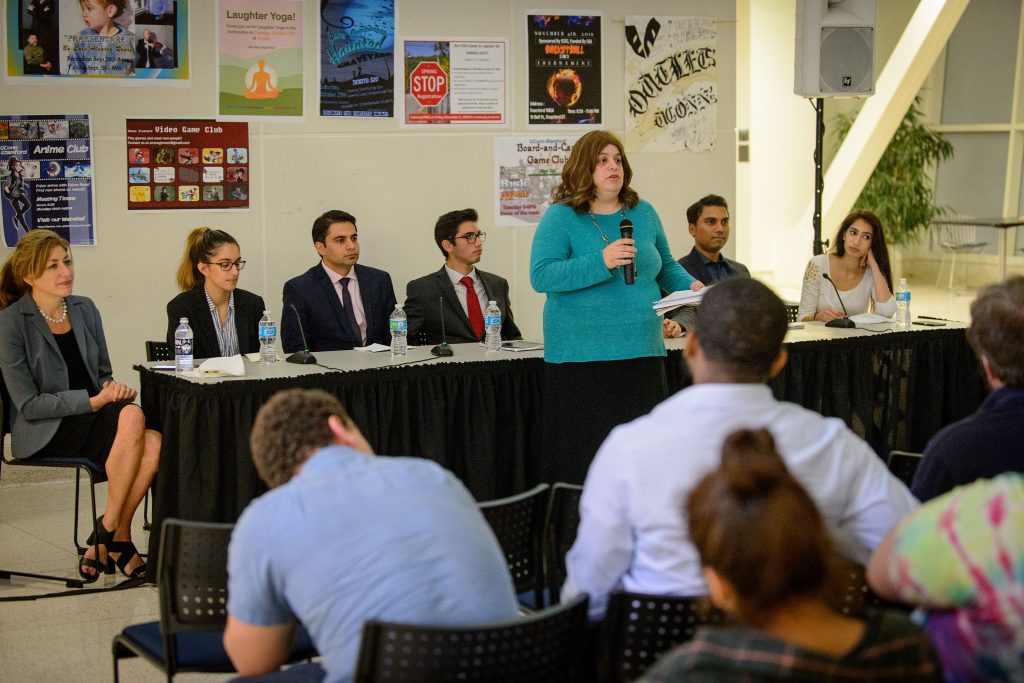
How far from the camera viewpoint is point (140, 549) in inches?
193

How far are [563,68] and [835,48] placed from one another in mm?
1625

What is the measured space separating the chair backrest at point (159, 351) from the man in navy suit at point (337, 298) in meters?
0.49

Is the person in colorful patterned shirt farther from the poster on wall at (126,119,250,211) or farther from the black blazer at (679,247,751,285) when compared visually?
the poster on wall at (126,119,250,211)

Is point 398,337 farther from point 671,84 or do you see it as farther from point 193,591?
point 671,84

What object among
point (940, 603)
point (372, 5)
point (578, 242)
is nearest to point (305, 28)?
point (372, 5)

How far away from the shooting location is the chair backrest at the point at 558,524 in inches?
109

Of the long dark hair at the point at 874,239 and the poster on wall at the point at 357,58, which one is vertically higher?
the poster on wall at the point at 357,58

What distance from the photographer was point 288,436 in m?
2.13

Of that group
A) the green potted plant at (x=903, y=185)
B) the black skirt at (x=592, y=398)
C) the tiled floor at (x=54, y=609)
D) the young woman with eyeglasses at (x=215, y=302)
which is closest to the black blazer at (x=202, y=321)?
the young woman with eyeglasses at (x=215, y=302)

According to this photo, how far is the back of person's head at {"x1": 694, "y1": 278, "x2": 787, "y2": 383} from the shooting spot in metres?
2.33

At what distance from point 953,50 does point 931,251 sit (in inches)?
92.6

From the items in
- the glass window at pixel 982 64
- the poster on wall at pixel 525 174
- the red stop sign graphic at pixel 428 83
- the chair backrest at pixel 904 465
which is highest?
the glass window at pixel 982 64

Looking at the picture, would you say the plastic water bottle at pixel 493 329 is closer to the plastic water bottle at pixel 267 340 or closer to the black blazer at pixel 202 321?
the plastic water bottle at pixel 267 340

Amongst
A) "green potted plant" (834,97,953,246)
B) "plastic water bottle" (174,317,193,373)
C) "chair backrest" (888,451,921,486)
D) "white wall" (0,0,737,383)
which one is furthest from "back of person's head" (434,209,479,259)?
"green potted plant" (834,97,953,246)
